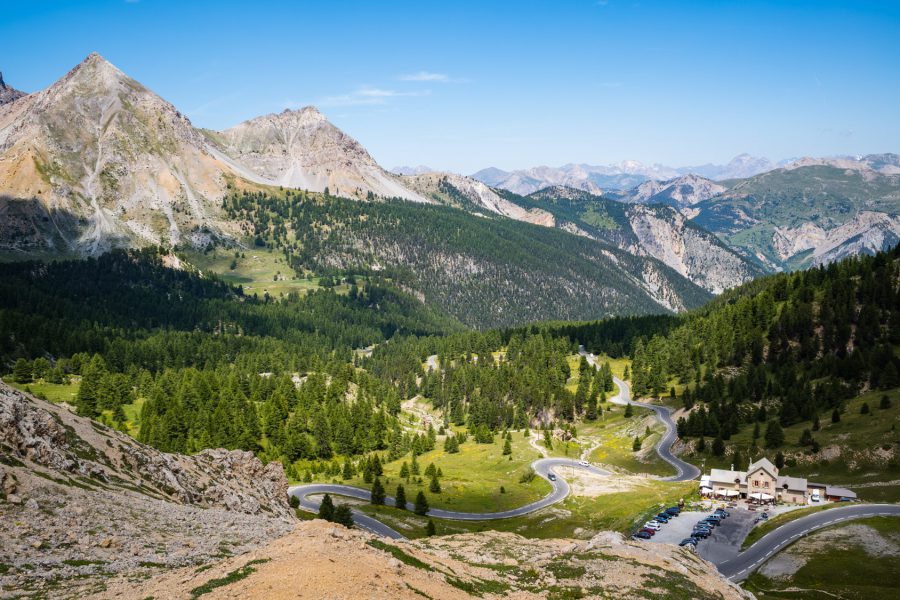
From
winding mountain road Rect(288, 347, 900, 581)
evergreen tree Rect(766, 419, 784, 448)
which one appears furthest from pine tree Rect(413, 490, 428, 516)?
evergreen tree Rect(766, 419, 784, 448)

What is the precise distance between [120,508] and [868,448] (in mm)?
121939

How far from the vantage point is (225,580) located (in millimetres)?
32812

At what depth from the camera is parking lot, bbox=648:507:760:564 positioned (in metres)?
80.9

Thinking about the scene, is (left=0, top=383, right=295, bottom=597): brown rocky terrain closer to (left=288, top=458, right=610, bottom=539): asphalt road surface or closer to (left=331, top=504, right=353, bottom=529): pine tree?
(left=331, top=504, right=353, bottom=529): pine tree

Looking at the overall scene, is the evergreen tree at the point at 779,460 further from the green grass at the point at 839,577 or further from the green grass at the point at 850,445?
the green grass at the point at 839,577

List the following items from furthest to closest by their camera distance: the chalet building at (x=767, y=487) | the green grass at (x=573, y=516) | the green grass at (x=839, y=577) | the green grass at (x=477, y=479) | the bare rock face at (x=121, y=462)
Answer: the green grass at (x=477, y=479)
the chalet building at (x=767, y=487)
the green grass at (x=573, y=516)
the green grass at (x=839, y=577)
the bare rock face at (x=121, y=462)

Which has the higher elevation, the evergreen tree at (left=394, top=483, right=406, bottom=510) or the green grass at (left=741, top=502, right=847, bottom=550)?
the green grass at (left=741, top=502, right=847, bottom=550)

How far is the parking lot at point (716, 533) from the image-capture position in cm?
8094

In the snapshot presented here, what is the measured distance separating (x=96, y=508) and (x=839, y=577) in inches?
2870

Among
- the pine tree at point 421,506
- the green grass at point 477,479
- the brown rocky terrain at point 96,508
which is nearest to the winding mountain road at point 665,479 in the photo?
the green grass at point 477,479

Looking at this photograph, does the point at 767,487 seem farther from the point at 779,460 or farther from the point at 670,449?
the point at 670,449

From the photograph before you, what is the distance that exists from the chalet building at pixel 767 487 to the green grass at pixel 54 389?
147 metres

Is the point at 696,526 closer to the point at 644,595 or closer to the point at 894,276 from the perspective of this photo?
the point at 644,595

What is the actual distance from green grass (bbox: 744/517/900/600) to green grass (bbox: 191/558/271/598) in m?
54.1
